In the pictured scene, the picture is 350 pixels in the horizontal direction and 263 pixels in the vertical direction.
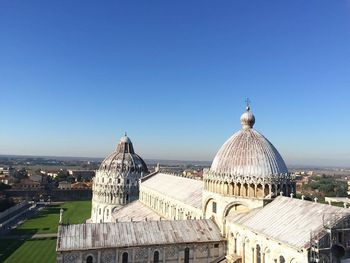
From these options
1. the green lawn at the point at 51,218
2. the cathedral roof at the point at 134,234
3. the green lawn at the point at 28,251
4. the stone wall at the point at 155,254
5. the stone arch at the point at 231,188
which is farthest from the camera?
the green lawn at the point at 51,218

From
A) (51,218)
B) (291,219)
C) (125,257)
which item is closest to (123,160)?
(51,218)

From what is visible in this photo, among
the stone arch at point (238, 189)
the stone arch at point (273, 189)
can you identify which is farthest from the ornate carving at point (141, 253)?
the stone arch at point (273, 189)

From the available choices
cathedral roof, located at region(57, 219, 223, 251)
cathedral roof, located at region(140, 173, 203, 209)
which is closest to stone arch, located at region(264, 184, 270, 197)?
cathedral roof, located at region(57, 219, 223, 251)

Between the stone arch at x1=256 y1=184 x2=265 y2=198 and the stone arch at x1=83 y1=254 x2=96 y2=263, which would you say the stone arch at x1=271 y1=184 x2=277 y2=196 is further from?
the stone arch at x1=83 y1=254 x2=96 y2=263

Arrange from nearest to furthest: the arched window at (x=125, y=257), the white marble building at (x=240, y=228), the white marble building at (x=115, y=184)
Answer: the white marble building at (x=240, y=228) < the arched window at (x=125, y=257) < the white marble building at (x=115, y=184)

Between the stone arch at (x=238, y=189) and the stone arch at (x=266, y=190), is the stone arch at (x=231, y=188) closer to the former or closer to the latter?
the stone arch at (x=238, y=189)

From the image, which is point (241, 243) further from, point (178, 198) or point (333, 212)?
point (178, 198)
